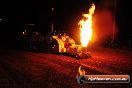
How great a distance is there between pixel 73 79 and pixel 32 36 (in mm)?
19190

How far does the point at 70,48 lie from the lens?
81.9 ft

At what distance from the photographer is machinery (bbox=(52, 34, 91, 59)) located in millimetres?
23391

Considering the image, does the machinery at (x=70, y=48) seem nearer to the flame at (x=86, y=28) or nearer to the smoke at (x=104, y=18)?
the flame at (x=86, y=28)

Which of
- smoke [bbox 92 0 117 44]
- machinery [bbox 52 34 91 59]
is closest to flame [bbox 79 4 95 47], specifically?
machinery [bbox 52 34 91 59]

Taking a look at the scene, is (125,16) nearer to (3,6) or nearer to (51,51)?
(51,51)

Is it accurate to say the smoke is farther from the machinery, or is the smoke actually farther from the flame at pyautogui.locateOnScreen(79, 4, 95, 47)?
the flame at pyautogui.locateOnScreen(79, 4, 95, 47)

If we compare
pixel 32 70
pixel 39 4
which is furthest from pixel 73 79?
pixel 39 4

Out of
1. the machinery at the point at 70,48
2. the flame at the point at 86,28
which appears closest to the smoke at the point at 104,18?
the machinery at the point at 70,48

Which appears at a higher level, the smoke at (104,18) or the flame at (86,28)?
the smoke at (104,18)

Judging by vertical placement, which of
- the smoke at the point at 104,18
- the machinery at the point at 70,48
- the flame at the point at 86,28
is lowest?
the machinery at the point at 70,48

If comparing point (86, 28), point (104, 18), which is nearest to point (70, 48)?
point (86, 28)

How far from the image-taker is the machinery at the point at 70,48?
2339 cm

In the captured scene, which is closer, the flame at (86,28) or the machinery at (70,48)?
the machinery at (70,48)

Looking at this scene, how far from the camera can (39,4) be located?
7156cm
